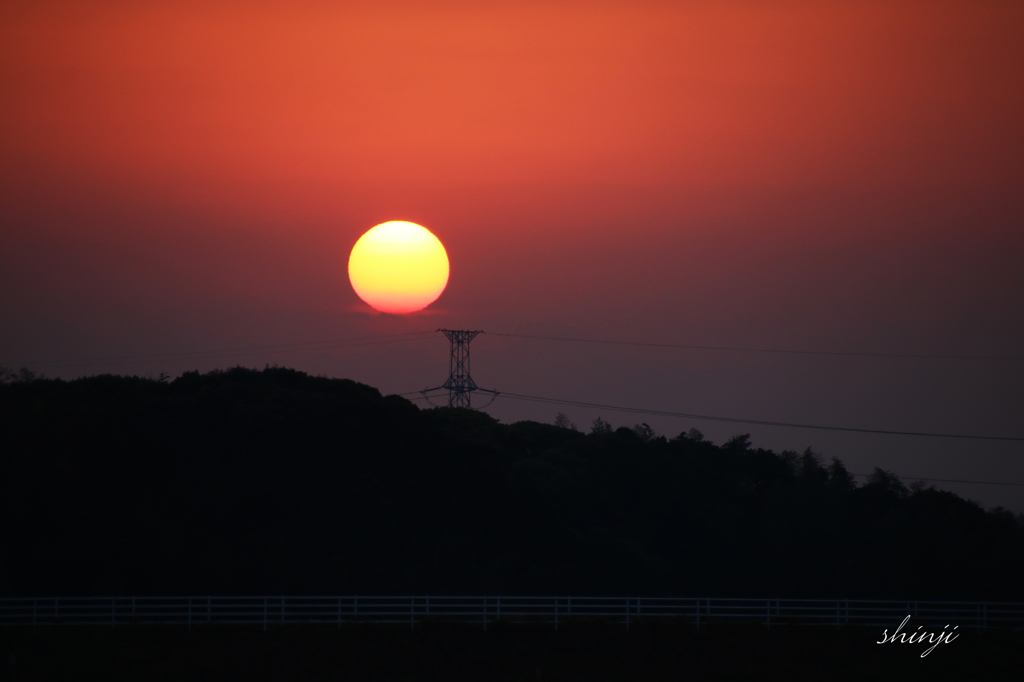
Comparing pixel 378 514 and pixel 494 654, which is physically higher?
pixel 378 514

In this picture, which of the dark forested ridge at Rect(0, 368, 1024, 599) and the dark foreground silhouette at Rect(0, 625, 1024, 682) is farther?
the dark forested ridge at Rect(0, 368, 1024, 599)

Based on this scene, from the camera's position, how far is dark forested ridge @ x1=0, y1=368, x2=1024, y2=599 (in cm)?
4184

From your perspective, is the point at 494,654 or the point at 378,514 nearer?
the point at 494,654

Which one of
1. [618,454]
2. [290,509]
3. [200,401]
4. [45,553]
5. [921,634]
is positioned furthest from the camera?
[618,454]

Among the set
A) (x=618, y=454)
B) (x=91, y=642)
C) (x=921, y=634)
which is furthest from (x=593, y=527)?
(x=91, y=642)

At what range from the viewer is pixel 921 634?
29.7m

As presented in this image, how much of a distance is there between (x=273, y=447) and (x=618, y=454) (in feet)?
94.9

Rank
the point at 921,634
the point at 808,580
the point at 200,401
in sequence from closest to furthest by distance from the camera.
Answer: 1. the point at 921,634
2. the point at 200,401
3. the point at 808,580

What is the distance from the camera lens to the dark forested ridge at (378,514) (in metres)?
41.8

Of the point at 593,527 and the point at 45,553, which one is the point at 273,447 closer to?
the point at 45,553

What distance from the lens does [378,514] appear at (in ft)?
153

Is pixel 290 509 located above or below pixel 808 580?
above

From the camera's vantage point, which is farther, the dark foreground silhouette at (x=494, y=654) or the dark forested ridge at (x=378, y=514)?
the dark forested ridge at (x=378, y=514)

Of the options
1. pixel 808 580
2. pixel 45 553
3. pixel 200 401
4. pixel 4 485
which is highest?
pixel 200 401
